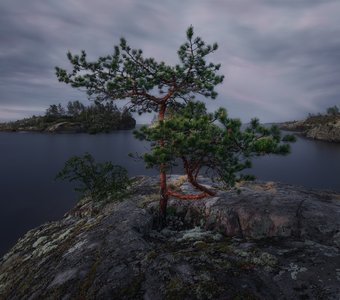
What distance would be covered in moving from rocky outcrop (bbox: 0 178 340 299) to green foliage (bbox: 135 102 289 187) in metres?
3.18

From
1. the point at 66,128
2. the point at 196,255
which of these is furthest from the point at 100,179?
the point at 66,128

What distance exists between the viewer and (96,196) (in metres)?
24.9

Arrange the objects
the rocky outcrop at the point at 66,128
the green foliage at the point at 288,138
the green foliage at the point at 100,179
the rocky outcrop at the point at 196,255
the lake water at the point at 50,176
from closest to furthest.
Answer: the rocky outcrop at the point at 196,255, the green foliage at the point at 288,138, the green foliage at the point at 100,179, the lake water at the point at 50,176, the rocky outcrop at the point at 66,128

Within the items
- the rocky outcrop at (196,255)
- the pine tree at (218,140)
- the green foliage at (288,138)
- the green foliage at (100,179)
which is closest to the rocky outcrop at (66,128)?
the green foliage at (100,179)

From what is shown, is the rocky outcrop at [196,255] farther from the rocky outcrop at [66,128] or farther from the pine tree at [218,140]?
the rocky outcrop at [66,128]

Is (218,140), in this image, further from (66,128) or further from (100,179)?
(66,128)

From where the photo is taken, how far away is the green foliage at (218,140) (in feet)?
43.3

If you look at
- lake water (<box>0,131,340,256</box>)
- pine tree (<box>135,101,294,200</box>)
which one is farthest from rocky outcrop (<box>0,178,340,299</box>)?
lake water (<box>0,131,340,256</box>)

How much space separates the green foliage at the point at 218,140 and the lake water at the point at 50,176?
25983 mm

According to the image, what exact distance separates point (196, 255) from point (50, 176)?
185ft

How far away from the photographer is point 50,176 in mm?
63156

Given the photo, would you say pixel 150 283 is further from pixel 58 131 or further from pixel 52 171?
pixel 58 131

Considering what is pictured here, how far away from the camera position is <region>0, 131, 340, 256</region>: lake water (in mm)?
40031

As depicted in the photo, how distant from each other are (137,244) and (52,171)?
194 feet
